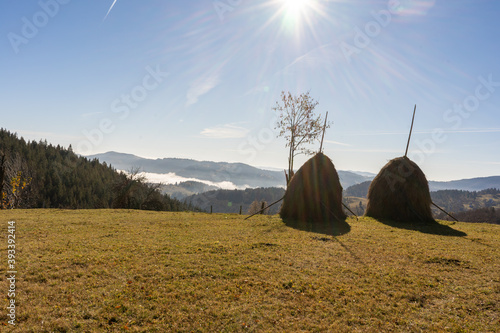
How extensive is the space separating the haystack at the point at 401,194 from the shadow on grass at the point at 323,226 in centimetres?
538

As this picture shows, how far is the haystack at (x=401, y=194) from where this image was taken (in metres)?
22.7

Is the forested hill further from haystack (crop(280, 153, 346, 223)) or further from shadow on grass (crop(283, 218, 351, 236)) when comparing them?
shadow on grass (crop(283, 218, 351, 236))

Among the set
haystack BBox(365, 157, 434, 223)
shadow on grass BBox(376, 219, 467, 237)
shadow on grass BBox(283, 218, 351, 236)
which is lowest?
shadow on grass BBox(376, 219, 467, 237)

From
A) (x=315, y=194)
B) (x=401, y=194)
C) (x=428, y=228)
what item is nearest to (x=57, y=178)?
(x=315, y=194)

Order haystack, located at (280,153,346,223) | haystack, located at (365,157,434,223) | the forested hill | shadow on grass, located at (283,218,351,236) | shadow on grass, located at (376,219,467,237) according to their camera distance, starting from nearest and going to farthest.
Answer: shadow on grass, located at (283,218,351,236) < shadow on grass, located at (376,219,467,237) < haystack, located at (280,153,346,223) < haystack, located at (365,157,434,223) < the forested hill

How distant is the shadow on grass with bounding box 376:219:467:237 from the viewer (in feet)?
59.5

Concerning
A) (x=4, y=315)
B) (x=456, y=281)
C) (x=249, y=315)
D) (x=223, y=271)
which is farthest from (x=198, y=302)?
(x=456, y=281)

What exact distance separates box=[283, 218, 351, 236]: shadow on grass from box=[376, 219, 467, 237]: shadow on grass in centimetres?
450

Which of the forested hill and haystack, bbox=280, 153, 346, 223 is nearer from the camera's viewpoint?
haystack, bbox=280, 153, 346, 223

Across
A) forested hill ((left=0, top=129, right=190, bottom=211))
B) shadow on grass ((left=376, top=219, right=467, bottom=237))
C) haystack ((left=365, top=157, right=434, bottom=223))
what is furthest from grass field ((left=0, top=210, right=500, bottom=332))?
forested hill ((left=0, top=129, right=190, bottom=211))

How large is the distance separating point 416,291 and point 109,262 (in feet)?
37.4

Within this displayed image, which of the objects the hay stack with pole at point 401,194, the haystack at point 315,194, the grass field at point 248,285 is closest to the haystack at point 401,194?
the hay stack with pole at point 401,194

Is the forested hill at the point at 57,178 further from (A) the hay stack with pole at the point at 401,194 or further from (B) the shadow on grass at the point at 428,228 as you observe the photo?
(B) the shadow on grass at the point at 428,228

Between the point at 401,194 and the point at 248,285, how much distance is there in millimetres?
21120
